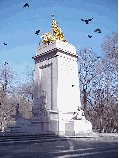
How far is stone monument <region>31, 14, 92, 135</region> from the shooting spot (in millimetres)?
19156

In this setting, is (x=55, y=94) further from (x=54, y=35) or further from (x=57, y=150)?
(x=57, y=150)

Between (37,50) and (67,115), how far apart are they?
344 inches

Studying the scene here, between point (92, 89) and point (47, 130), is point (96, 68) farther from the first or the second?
point (47, 130)

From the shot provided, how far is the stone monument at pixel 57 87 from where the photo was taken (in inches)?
754

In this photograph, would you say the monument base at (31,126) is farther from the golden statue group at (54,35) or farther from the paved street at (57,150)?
the golden statue group at (54,35)

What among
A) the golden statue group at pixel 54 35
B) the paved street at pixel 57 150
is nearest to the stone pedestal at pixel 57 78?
the golden statue group at pixel 54 35

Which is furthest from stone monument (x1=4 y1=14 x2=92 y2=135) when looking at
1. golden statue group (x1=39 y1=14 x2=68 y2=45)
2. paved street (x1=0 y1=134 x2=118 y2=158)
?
paved street (x1=0 y1=134 x2=118 y2=158)

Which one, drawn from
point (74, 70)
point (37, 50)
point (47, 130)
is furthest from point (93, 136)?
point (37, 50)

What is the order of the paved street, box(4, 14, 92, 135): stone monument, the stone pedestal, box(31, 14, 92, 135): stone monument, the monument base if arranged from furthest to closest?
the stone pedestal
box(31, 14, 92, 135): stone monument
box(4, 14, 92, 135): stone monument
the monument base
the paved street

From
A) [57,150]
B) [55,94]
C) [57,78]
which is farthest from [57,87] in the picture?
[57,150]

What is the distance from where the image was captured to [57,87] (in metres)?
20.5

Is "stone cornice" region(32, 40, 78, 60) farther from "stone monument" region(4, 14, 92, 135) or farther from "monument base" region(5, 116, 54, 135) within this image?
"monument base" region(5, 116, 54, 135)

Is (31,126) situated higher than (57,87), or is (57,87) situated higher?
(57,87)

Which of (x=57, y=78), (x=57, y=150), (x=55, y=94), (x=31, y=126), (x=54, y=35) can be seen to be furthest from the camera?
(x=54, y=35)
